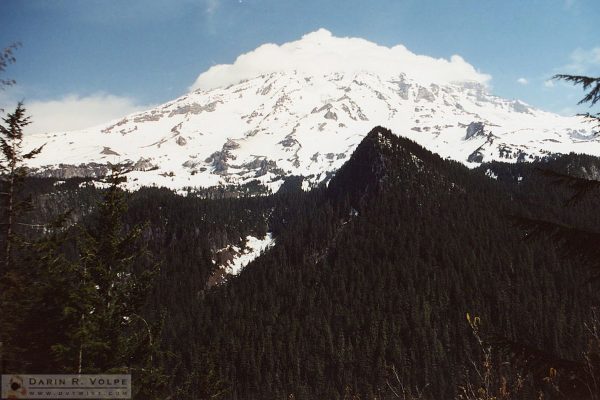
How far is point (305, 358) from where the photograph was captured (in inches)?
4855

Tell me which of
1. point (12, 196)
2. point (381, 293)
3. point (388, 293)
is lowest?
point (388, 293)

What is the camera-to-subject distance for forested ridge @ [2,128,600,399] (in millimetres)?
118250

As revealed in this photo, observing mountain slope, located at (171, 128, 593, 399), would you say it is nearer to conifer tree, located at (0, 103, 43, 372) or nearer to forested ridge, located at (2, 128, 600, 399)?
forested ridge, located at (2, 128, 600, 399)

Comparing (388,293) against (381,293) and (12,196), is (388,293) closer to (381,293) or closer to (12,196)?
(381,293)

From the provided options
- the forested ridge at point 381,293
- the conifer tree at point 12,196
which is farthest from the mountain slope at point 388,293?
the conifer tree at point 12,196

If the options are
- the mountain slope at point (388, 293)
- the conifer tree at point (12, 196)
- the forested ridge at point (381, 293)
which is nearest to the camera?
the conifer tree at point (12, 196)

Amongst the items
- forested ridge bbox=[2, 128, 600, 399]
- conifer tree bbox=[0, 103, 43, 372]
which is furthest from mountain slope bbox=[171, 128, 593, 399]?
conifer tree bbox=[0, 103, 43, 372]

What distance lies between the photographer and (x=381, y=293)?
136250 mm

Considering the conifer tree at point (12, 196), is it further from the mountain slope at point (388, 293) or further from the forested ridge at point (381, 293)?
the mountain slope at point (388, 293)

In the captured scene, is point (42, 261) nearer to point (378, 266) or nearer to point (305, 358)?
point (305, 358)

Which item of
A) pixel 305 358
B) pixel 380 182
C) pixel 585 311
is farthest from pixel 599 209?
pixel 305 358

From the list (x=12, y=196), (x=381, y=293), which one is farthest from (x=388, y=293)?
(x=12, y=196)

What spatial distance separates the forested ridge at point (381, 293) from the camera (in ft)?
388

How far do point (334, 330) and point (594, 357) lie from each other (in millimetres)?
129072
